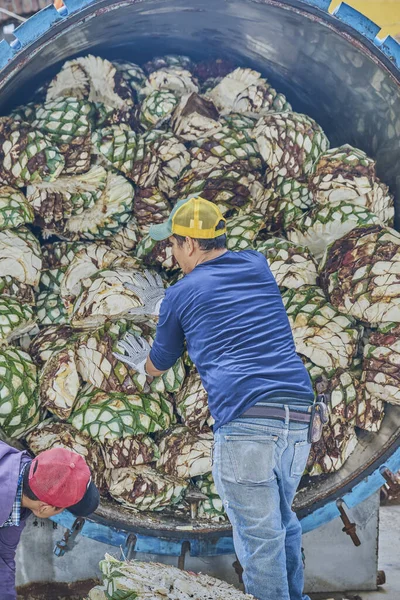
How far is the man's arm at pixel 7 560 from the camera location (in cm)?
254

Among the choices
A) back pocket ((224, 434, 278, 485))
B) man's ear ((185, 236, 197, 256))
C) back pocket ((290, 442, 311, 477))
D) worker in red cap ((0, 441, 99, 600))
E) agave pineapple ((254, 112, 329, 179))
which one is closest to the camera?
worker in red cap ((0, 441, 99, 600))

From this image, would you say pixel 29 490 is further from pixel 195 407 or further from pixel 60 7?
pixel 60 7

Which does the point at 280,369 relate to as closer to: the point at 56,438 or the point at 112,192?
the point at 56,438

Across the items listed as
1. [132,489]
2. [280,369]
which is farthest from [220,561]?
[280,369]

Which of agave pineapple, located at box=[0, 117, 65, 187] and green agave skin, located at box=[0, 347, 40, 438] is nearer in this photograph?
green agave skin, located at box=[0, 347, 40, 438]

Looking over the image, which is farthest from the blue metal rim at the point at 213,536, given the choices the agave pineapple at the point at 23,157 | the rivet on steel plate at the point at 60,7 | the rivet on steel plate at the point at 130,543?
the rivet on steel plate at the point at 60,7

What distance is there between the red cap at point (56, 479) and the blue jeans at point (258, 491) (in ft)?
2.15

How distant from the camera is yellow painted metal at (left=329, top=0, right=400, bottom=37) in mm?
7816

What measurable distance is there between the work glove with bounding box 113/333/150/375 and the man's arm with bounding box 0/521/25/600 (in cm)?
113

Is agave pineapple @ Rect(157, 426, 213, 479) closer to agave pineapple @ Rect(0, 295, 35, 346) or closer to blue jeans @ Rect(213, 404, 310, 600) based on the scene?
blue jeans @ Rect(213, 404, 310, 600)

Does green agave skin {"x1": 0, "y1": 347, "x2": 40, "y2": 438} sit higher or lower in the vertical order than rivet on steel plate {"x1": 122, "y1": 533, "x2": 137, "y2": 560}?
higher

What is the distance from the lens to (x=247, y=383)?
2.83 meters

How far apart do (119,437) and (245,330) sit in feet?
3.65

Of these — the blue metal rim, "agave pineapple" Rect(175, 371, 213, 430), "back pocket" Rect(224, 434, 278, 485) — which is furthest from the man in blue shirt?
"agave pineapple" Rect(175, 371, 213, 430)
